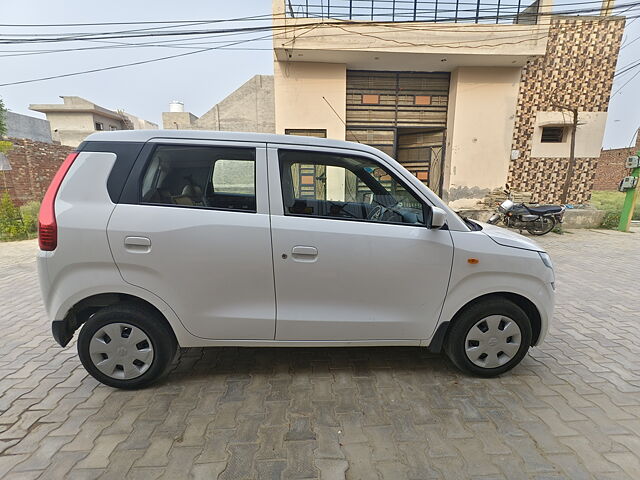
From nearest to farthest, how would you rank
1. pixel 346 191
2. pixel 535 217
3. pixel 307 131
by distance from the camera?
1. pixel 346 191
2. pixel 535 217
3. pixel 307 131

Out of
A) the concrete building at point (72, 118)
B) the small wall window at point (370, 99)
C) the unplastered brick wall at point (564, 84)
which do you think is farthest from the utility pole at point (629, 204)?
the concrete building at point (72, 118)

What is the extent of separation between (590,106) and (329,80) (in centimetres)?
817

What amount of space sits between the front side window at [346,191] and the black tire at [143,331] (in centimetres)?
126

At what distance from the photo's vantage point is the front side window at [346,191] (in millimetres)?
2273

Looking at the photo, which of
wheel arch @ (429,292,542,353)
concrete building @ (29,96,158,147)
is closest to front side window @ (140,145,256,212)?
wheel arch @ (429,292,542,353)

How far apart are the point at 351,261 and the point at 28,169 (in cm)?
1320

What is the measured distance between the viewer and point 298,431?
196 cm

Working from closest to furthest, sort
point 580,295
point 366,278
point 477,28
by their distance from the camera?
point 366,278 → point 580,295 → point 477,28

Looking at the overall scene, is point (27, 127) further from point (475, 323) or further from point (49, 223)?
point (475, 323)

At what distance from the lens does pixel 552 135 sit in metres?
9.80

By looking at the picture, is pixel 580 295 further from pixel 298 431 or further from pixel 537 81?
pixel 537 81

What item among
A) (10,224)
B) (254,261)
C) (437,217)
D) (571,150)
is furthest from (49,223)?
(571,150)

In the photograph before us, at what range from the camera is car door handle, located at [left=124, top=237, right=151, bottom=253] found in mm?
2059

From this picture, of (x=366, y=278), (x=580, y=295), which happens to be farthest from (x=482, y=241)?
(x=580, y=295)
